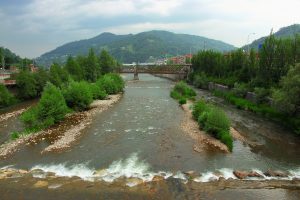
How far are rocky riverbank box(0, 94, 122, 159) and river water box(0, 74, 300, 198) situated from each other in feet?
3.37

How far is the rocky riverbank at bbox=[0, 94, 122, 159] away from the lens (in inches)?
1396

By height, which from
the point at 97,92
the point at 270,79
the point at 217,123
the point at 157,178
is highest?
the point at 270,79

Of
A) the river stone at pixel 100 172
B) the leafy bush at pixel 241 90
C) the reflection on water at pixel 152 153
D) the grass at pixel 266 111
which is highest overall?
the leafy bush at pixel 241 90

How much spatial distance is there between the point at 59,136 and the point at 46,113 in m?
6.58

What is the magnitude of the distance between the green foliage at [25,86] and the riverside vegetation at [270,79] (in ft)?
146

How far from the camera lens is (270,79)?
63.2 m

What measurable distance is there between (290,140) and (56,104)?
31.7 m

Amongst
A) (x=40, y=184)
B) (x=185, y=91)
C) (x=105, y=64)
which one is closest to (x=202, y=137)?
(x=40, y=184)

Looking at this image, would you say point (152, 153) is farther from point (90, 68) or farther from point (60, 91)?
point (90, 68)

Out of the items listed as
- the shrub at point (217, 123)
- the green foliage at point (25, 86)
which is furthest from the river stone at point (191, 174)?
the green foliage at point (25, 86)

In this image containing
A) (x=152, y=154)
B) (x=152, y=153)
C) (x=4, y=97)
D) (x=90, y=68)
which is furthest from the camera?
(x=90, y=68)

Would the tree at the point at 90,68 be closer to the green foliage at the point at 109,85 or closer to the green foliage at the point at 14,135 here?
the green foliage at the point at 109,85

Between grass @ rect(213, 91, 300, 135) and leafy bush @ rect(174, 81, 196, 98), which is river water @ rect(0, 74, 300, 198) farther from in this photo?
leafy bush @ rect(174, 81, 196, 98)

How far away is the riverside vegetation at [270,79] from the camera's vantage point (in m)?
43.6
